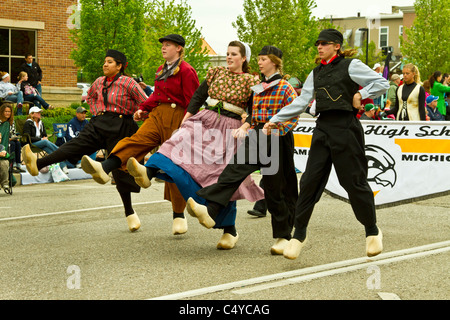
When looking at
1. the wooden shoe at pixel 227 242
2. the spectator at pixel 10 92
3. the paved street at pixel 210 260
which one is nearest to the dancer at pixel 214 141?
the wooden shoe at pixel 227 242

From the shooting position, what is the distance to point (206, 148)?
7.27 metres

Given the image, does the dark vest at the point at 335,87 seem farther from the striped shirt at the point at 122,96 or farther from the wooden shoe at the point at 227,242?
the striped shirt at the point at 122,96

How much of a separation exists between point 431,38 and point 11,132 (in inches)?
1490

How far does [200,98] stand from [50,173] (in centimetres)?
958

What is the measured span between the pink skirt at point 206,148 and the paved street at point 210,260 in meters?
0.75

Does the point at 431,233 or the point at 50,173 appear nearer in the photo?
the point at 431,233

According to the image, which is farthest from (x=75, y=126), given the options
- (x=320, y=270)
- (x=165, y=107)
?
(x=320, y=270)

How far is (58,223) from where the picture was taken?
954cm

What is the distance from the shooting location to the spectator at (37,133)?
1641 cm

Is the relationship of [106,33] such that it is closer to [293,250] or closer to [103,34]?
[103,34]

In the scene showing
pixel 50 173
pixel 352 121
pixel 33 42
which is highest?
pixel 33 42

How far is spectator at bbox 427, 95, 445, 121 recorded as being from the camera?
1756 centimetres
